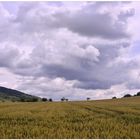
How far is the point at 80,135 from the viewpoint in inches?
621

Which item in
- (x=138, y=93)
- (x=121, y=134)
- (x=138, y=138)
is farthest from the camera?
(x=138, y=93)

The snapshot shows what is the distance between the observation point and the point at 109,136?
50.9 feet

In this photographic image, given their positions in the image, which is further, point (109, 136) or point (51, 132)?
point (51, 132)

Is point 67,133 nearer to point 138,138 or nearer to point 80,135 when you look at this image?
point 80,135

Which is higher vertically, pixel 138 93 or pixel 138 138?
pixel 138 93

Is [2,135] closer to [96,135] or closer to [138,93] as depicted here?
[96,135]

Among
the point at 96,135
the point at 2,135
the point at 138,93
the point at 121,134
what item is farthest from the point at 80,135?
the point at 138,93

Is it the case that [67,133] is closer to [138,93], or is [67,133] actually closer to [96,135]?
[96,135]

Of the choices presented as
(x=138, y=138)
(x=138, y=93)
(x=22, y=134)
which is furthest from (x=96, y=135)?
(x=138, y=93)

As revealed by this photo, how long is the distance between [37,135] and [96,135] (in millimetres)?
2333

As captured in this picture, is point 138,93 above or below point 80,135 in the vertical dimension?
above

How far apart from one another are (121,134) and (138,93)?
395ft

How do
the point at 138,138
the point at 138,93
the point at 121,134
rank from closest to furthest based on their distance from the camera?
1. the point at 138,138
2. the point at 121,134
3. the point at 138,93

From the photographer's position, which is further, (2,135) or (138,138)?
(2,135)
